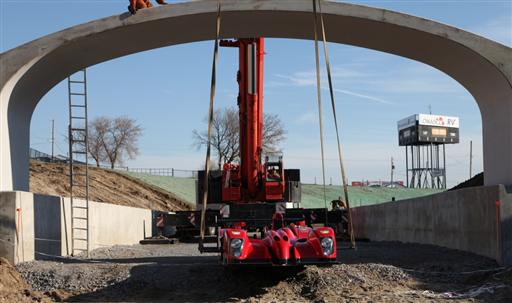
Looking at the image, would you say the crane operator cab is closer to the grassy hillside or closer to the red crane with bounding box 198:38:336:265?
the red crane with bounding box 198:38:336:265

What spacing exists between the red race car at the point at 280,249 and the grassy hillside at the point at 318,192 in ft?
142

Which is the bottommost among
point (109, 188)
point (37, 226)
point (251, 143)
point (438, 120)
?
point (37, 226)

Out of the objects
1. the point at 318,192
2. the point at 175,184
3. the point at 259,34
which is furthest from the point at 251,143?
the point at 318,192

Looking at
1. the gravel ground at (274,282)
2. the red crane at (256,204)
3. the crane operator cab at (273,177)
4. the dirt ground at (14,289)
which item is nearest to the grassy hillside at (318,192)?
the crane operator cab at (273,177)

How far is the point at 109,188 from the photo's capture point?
50.2 metres

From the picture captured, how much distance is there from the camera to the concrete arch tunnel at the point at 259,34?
47.7ft

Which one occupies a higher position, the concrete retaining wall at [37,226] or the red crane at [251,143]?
the red crane at [251,143]

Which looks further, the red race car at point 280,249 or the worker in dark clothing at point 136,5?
the worker in dark clothing at point 136,5

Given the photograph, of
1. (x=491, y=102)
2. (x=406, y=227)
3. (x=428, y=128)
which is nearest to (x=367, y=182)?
(x=428, y=128)

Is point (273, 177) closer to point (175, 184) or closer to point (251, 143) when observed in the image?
point (251, 143)

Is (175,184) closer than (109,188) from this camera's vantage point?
No

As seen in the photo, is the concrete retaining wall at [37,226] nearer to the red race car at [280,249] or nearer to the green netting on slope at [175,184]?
the red race car at [280,249]

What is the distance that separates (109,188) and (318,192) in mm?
25341

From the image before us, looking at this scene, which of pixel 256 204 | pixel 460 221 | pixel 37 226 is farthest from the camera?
pixel 460 221
